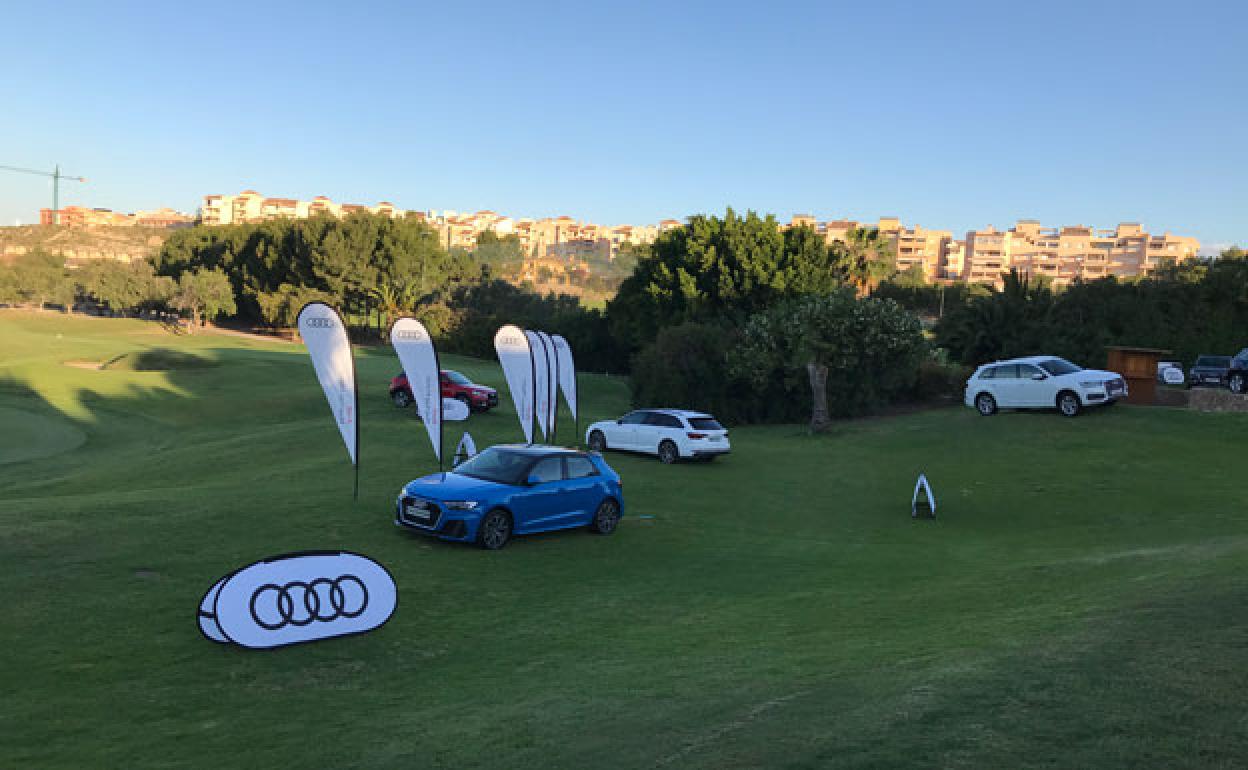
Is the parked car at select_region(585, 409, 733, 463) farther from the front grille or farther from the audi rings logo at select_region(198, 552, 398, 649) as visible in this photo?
the audi rings logo at select_region(198, 552, 398, 649)

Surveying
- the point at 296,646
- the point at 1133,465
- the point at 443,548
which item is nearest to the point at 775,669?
the point at 296,646

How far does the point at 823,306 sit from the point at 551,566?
75.7 feet

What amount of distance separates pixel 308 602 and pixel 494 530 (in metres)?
4.82

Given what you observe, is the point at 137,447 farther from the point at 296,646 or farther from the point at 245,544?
the point at 296,646

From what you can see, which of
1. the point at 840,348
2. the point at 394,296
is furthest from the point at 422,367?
the point at 394,296

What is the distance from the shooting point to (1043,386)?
3017 centimetres

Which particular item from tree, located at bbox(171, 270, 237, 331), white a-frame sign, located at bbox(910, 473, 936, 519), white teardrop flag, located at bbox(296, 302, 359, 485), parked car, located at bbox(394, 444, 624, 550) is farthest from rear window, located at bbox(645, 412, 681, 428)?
tree, located at bbox(171, 270, 237, 331)

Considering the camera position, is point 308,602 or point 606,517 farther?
point 606,517

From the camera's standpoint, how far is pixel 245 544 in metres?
13.0

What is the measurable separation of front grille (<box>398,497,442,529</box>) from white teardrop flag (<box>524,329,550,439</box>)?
35.7ft

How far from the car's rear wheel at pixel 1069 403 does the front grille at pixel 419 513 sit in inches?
908

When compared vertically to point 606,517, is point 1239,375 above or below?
above

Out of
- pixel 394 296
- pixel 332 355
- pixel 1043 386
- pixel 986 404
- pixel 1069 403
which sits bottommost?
pixel 986 404

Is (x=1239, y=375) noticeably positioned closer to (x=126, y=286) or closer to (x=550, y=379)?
(x=550, y=379)
